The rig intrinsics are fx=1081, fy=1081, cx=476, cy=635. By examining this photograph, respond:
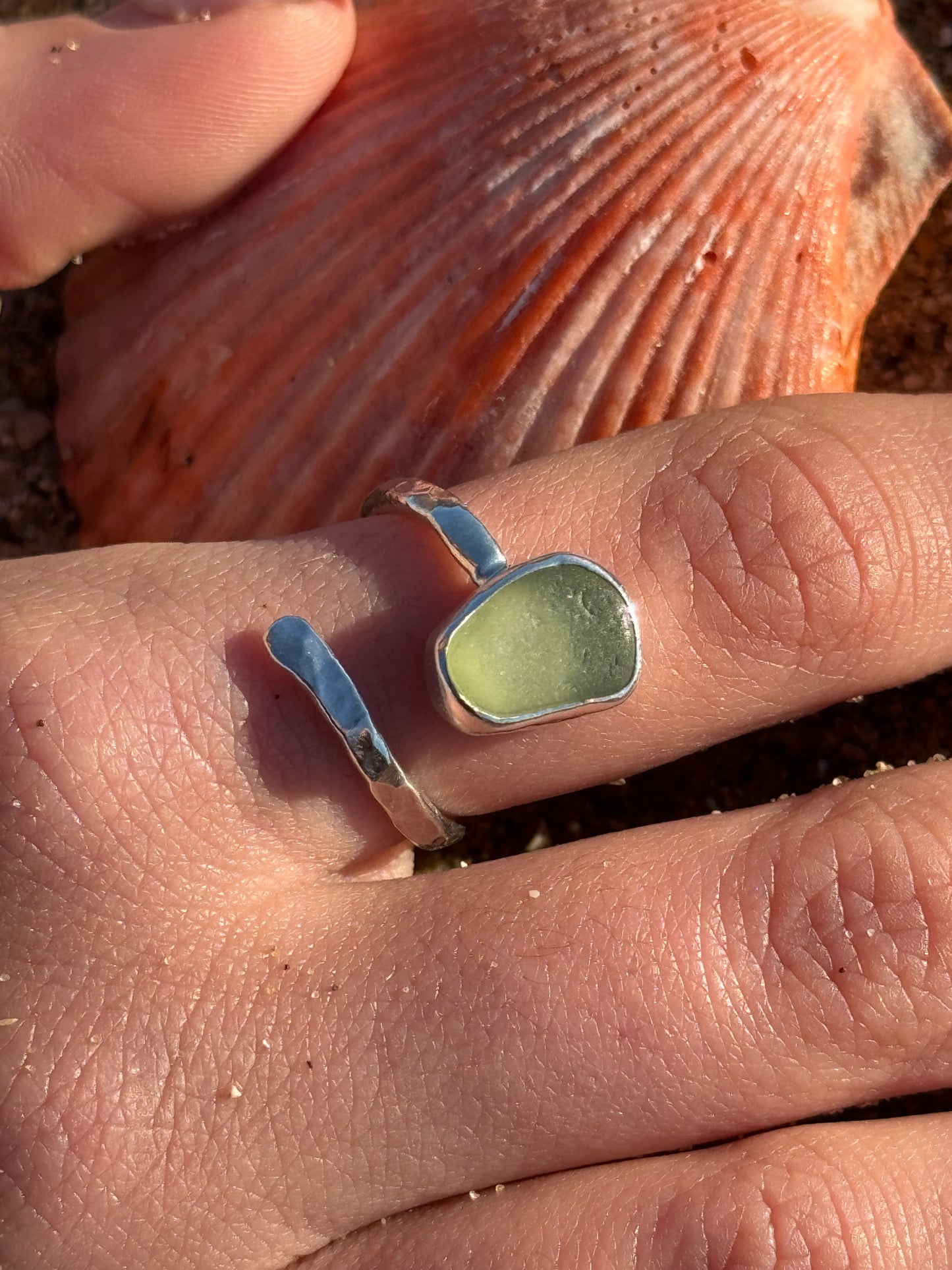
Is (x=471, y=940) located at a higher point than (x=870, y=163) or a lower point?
lower

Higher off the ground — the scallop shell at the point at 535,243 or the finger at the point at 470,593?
the scallop shell at the point at 535,243

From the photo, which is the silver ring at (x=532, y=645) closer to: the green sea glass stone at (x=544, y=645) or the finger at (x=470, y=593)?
the green sea glass stone at (x=544, y=645)

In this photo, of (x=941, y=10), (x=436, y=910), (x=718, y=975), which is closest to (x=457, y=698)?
(x=436, y=910)

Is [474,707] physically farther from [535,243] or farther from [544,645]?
[535,243]

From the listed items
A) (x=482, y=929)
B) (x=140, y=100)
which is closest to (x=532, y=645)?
(x=482, y=929)

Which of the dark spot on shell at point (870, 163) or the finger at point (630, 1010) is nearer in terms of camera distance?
the finger at point (630, 1010)

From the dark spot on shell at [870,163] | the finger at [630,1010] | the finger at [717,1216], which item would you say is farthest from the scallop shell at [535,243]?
the finger at [717,1216]

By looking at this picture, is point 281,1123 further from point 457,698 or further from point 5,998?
point 457,698
